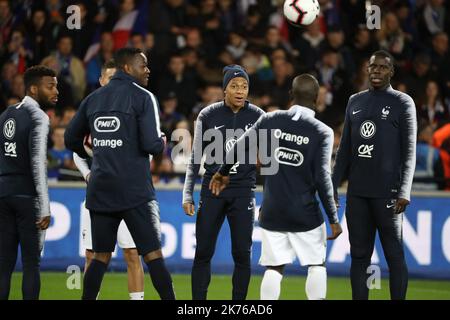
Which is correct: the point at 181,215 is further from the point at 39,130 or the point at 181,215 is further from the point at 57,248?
the point at 39,130

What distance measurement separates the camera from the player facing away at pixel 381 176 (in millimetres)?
8445

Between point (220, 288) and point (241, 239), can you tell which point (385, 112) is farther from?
point (220, 288)

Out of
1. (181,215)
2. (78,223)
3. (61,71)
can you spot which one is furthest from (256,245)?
(61,71)

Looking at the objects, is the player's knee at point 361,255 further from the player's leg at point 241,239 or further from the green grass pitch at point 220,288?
the green grass pitch at point 220,288

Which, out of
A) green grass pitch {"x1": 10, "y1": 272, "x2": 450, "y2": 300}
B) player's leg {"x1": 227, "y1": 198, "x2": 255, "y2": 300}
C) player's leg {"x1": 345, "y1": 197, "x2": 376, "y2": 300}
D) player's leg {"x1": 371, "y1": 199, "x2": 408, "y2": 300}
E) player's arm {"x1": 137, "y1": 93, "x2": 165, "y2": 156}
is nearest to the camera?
player's arm {"x1": 137, "y1": 93, "x2": 165, "y2": 156}

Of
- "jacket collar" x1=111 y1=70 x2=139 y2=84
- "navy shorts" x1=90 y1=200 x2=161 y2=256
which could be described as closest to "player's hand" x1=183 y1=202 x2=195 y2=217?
"navy shorts" x1=90 y1=200 x2=161 y2=256

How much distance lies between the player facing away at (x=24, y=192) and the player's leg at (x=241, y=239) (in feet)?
5.46

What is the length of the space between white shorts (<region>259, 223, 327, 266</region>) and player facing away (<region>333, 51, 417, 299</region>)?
87 cm

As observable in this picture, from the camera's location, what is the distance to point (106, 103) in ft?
25.3

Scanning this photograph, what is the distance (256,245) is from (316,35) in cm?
485

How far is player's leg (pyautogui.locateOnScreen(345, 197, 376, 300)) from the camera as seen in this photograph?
8.50 meters

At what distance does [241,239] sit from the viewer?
8.73 m

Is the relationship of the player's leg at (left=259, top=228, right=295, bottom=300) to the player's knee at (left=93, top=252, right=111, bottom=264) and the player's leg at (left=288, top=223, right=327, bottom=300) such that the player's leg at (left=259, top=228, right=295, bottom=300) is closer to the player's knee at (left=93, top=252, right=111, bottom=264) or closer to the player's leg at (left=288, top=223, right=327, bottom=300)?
the player's leg at (left=288, top=223, right=327, bottom=300)

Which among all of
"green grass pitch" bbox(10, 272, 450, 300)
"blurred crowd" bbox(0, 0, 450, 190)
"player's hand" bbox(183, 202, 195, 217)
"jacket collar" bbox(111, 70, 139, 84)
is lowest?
"green grass pitch" bbox(10, 272, 450, 300)
